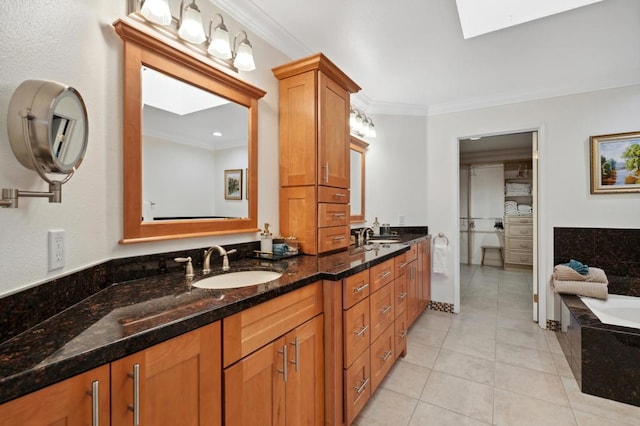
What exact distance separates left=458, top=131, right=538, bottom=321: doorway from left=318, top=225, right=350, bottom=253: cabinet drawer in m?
3.76

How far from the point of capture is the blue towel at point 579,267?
2590 millimetres

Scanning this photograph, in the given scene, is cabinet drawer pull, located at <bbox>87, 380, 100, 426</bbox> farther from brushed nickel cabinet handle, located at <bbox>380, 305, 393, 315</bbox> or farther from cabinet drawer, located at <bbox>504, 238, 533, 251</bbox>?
cabinet drawer, located at <bbox>504, 238, 533, 251</bbox>

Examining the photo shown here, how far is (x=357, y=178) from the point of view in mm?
3277

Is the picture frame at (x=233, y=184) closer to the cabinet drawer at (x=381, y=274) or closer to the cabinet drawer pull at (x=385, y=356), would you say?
the cabinet drawer at (x=381, y=274)

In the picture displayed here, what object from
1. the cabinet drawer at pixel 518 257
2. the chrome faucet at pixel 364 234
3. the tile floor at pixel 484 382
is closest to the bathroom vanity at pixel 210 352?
the tile floor at pixel 484 382

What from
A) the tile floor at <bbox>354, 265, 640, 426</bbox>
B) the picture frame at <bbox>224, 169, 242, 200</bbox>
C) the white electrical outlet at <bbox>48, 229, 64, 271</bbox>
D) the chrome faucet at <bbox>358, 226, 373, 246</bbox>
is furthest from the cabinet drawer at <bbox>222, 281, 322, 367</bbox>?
the chrome faucet at <bbox>358, 226, 373, 246</bbox>

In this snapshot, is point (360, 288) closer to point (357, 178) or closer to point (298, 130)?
point (298, 130)

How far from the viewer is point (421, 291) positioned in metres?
3.09

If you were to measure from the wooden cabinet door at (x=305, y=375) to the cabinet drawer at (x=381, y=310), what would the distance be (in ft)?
1.60

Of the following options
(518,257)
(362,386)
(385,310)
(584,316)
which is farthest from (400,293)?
(518,257)

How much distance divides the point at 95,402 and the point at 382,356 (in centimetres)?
169

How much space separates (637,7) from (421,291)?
2640 millimetres

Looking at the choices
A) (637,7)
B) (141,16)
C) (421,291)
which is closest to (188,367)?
(141,16)

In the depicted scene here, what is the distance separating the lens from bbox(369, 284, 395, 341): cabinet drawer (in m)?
1.81
